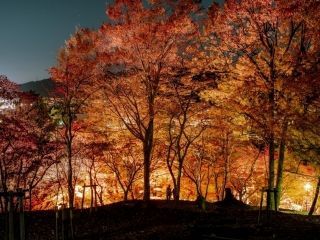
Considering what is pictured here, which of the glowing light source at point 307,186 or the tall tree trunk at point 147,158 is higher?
the tall tree trunk at point 147,158

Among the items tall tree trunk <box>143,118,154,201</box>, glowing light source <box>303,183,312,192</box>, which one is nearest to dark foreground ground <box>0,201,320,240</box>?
tall tree trunk <box>143,118,154,201</box>

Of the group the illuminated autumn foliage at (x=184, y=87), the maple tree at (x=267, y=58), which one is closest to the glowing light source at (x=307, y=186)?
the illuminated autumn foliage at (x=184, y=87)

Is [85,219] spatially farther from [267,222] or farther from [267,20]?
[267,20]

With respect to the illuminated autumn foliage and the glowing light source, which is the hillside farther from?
the glowing light source

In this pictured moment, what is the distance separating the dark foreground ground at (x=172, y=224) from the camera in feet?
37.1

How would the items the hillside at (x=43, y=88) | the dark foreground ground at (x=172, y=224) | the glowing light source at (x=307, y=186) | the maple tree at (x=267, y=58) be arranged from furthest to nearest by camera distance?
the glowing light source at (x=307, y=186)
the hillside at (x=43, y=88)
the maple tree at (x=267, y=58)
the dark foreground ground at (x=172, y=224)

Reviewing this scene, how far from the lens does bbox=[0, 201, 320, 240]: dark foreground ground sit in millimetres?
11297

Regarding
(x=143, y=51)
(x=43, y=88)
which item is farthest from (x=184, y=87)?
(x=43, y=88)

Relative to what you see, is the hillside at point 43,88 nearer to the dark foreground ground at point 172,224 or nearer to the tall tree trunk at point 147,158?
the tall tree trunk at point 147,158

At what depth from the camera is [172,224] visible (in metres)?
14.2

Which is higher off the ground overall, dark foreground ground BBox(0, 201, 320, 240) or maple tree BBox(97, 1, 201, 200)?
maple tree BBox(97, 1, 201, 200)

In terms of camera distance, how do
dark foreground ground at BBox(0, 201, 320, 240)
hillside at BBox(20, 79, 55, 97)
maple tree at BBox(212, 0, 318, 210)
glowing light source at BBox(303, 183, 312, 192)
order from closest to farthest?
dark foreground ground at BBox(0, 201, 320, 240), maple tree at BBox(212, 0, 318, 210), hillside at BBox(20, 79, 55, 97), glowing light source at BBox(303, 183, 312, 192)

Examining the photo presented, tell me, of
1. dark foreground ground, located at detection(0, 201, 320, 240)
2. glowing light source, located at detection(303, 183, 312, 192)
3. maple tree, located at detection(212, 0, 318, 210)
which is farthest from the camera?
glowing light source, located at detection(303, 183, 312, 192)

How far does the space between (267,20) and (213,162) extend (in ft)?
48.4
